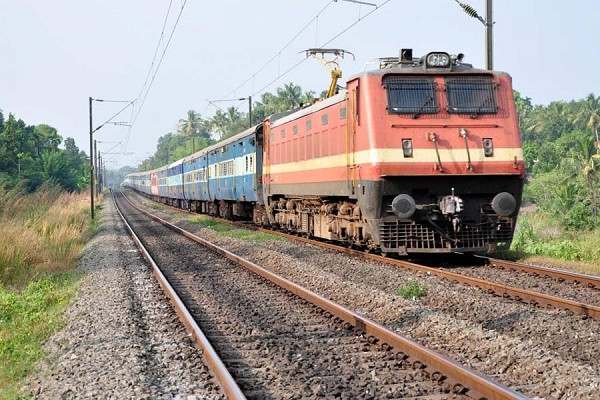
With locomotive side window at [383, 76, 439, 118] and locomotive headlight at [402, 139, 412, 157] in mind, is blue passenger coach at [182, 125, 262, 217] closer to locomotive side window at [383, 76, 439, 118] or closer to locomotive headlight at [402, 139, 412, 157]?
locomotive side window at [383, 76, 439, 118]

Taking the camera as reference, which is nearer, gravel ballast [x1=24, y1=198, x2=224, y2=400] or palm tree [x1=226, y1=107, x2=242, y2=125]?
gravel ballast [x1=24, y1=198, x2=224, y2=400]

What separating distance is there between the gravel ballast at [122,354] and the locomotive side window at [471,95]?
608 cm

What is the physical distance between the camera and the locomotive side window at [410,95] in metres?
12.2

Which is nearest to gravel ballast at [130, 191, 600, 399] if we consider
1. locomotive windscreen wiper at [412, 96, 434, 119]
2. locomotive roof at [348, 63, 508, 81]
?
locomotive windscreen wiper at [412, 96, 434, 119]

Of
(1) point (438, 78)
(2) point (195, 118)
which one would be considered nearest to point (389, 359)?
(1) point (438, 78)

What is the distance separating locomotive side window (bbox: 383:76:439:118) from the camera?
40.2 ft

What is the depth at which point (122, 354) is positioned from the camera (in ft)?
22.4

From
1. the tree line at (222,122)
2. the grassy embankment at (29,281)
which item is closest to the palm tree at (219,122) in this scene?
the tree line at (222,122)

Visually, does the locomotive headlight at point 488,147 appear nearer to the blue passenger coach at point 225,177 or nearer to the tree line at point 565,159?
the tree line at point 565,159

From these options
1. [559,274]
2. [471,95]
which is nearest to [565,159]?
[471,95]

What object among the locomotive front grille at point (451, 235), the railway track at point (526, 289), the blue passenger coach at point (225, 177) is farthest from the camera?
the blue passenger coach at point (225, 177)

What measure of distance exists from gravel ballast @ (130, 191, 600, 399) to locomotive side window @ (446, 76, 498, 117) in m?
3.10

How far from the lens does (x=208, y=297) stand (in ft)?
34.4

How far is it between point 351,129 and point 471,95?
2243 millimetres
